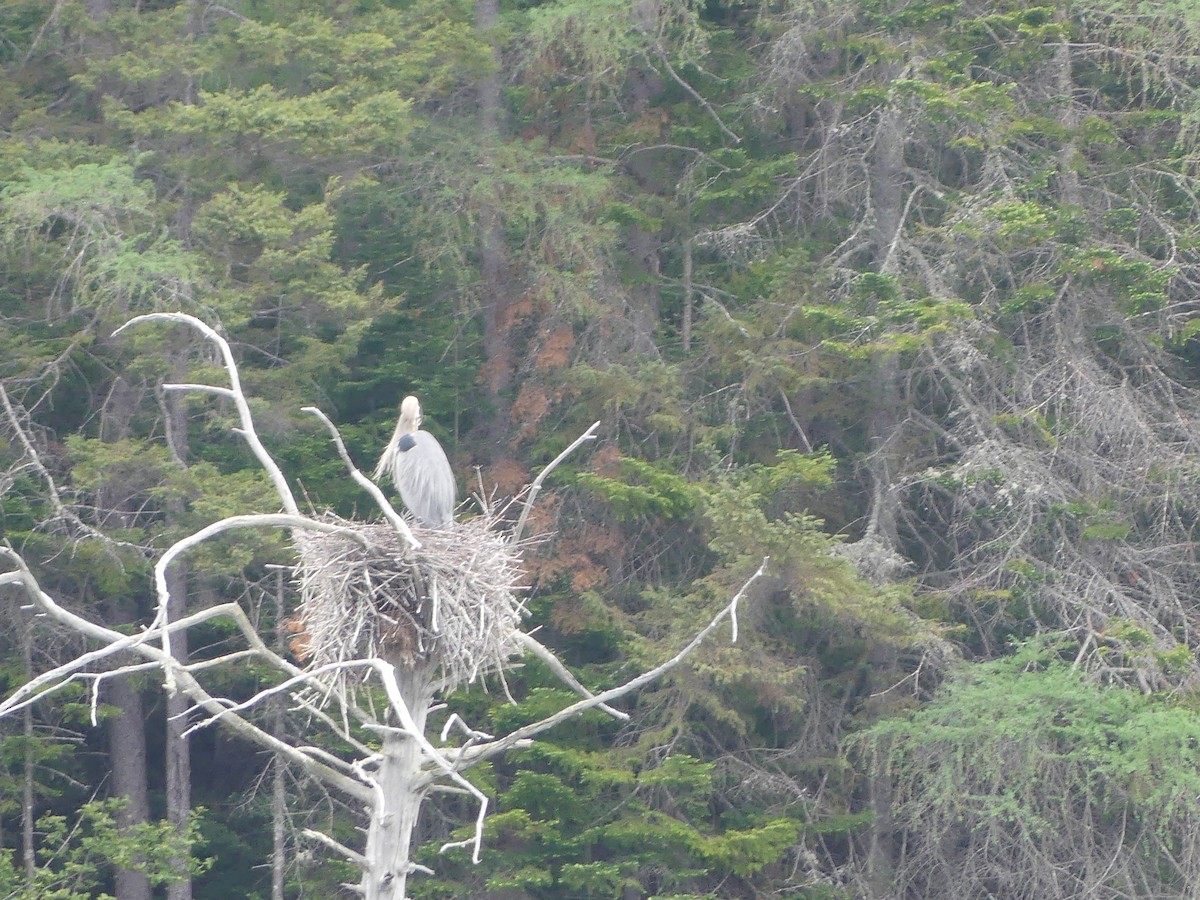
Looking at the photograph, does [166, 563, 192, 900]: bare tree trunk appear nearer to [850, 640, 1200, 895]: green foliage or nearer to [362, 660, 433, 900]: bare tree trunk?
[850, 640, 1200, 895]: green foliage

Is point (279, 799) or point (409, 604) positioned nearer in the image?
point (409, 604)

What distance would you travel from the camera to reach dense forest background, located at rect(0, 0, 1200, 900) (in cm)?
1191

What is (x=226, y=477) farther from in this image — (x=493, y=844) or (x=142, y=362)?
(x=493, y=844)

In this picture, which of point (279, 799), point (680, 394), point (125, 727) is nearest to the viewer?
point (279, 799)

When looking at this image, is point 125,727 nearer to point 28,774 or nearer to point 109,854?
point 28,774

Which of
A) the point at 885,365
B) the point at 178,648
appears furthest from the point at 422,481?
the point at 885,365

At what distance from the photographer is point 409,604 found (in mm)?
7152

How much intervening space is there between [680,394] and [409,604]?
7231 millimetres

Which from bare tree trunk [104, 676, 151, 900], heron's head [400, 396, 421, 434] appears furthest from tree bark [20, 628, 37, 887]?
heron's head [400, 396, 421, 434]

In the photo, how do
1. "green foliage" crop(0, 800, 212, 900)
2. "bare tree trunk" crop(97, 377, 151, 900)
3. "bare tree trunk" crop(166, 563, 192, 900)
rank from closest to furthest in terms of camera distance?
"green foliage" crop(0, 800, 212, 900) → "bare tree trunk" crop(166, 563, 192, 900) → "bare tree trunk" crop(97, 377, 151, 900)

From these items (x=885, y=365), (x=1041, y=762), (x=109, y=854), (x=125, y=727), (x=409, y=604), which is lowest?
(x=125, y=727)

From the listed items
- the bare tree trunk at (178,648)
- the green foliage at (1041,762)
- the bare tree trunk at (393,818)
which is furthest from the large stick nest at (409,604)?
the bare tree trunk at (178,648)

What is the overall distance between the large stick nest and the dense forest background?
13.6 ft

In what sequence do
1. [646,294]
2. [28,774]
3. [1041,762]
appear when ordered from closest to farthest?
[1041,762]
[28,774]
[646,294]
